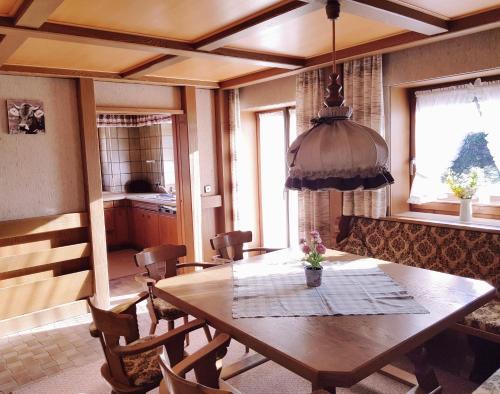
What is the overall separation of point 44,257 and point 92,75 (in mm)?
1786

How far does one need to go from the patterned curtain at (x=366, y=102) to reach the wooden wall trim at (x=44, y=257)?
2.60 metres

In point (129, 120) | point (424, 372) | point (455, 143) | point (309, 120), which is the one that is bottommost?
point (424, 372)

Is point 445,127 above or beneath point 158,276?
above

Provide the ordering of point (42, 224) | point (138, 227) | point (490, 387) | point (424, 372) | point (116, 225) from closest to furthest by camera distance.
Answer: point (490, 387), point (424, 372), point (42, 224), point (138, 227), point (116, 225)

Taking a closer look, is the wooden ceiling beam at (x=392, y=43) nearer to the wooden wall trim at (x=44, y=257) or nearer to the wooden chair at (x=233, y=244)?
the wooden chair at (x=233, y=244)

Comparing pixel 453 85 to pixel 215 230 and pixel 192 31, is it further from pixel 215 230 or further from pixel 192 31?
pixel 215 230

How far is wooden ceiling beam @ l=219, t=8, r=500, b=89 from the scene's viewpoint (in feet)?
9.30

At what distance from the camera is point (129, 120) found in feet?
23.0

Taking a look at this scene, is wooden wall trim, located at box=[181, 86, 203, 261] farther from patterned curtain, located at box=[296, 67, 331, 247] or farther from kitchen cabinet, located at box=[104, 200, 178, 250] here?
patterned curtain, located at box=[296, 67, 331, 247]

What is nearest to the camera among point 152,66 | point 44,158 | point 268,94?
point 152,66

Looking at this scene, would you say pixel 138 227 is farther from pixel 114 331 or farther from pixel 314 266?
pixel 114 331

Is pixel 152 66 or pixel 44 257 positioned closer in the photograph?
pixel 152 66

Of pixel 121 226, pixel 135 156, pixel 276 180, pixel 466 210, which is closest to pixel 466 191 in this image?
pixel 466 210

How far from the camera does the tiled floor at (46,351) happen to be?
3.13 m
